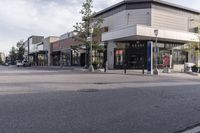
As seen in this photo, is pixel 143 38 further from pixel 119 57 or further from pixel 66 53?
pixel 66 53

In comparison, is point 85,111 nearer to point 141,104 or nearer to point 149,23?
point 141,104

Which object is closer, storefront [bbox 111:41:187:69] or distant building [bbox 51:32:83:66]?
storefront [bbox 111:41:187:69]

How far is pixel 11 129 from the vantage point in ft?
21.6

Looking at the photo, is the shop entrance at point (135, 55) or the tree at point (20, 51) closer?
the shop entrance at point (135, 55)

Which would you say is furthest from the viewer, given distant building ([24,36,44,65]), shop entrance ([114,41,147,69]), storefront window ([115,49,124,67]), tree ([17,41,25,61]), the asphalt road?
tree ([17,41,25,61])

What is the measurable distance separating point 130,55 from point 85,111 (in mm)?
36835

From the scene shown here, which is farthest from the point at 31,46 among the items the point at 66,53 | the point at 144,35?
the point at 144,35

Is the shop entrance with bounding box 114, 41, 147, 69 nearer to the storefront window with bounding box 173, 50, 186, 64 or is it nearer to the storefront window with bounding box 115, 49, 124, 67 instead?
the storefront window with bounding box 115, 49, 124, 67

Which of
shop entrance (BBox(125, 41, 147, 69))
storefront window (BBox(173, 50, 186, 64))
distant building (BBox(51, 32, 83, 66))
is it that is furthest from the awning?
distant building (BBox(51, 32, 83, 66))

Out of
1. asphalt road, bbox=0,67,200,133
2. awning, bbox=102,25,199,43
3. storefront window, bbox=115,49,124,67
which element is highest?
awning, bbox=102,25,199,43

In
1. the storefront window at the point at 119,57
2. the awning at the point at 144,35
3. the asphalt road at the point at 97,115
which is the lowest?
the asphalt road at the point at 97,115

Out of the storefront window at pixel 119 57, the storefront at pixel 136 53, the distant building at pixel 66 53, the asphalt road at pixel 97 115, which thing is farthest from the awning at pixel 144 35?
the asphalt road at pixel 97 115

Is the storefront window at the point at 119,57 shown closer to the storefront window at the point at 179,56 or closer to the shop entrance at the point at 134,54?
the shop entrance at the point at 134,54

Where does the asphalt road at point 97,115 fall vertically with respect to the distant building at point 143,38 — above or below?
below
